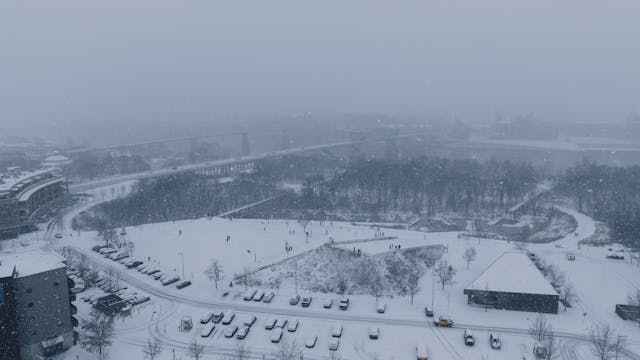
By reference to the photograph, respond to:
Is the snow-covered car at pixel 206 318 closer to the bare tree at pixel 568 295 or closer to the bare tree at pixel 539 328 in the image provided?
the bare tree at pixel 539 328

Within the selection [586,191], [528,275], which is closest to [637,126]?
[586,191]

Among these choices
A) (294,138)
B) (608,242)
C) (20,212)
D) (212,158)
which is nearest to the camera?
(608,242)

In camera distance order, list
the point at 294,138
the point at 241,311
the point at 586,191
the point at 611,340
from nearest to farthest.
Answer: the point at 611,340, the point at 241,311, the point at 586,191, the point at 294,138

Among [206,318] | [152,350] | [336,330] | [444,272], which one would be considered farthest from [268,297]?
[444,272]

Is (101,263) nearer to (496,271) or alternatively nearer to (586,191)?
(496,271)

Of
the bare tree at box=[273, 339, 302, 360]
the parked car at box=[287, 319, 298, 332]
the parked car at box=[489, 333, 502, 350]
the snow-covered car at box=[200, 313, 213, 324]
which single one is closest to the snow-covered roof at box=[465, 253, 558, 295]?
the parked car at box=[489, 333, 502, 350]

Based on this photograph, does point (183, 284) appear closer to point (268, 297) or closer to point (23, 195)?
point (268, 297)

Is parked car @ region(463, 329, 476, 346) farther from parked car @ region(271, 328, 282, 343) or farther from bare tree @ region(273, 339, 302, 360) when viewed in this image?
parked car @ region(271, 328, 282, 343)
